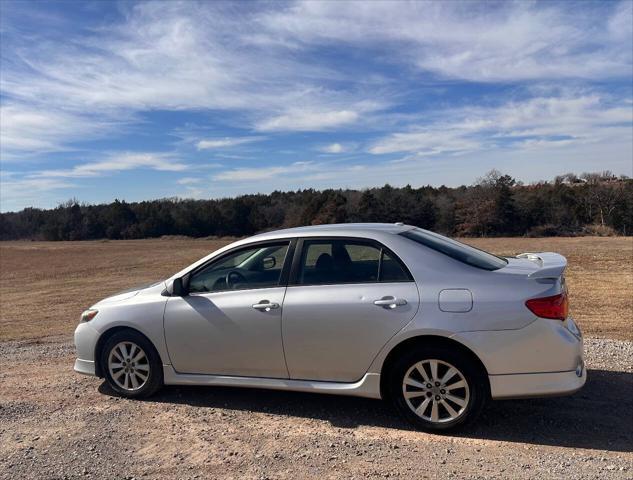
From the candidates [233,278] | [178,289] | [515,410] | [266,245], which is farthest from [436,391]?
[178,289]

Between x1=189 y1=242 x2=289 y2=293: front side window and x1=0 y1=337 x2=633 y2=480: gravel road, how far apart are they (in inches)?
44.5

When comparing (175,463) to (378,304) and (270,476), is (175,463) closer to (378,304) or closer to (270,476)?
(270,476)

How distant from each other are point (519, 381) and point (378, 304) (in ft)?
3.99

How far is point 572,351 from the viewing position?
14.0 feet

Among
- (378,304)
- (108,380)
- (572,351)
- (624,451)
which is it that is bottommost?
(624,451)

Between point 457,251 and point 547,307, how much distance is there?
3.23ft

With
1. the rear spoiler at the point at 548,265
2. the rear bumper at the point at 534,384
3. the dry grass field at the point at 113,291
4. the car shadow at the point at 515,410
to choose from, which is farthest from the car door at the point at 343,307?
the dry grass field at the point at 113,291

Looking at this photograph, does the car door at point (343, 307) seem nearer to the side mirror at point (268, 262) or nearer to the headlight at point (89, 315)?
the side mirror at point (268, 262)

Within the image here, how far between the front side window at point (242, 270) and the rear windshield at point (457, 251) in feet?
4.01

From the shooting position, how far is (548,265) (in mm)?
4742

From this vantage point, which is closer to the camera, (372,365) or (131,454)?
(131,454)

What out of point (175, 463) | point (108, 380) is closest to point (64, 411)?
point (108, 380)

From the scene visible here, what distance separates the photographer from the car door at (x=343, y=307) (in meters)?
4.52

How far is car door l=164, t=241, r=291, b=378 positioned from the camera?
16.1 feet
